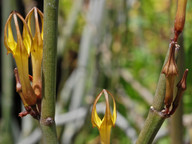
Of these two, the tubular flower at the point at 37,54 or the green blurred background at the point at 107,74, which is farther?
the green blurred background at the point at 107,74

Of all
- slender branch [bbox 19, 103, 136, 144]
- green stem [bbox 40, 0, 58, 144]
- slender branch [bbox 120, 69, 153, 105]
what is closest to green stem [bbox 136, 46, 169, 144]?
green stem [bbox 40, 0, 58, 144]

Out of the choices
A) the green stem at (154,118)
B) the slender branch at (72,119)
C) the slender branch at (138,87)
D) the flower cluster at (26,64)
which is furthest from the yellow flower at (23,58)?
the slender branch at (138,87)

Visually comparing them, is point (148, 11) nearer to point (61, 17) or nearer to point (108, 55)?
point (108, 55)

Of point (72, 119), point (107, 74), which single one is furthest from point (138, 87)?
point (72, 119)

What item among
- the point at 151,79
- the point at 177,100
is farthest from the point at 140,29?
the point at 177,100

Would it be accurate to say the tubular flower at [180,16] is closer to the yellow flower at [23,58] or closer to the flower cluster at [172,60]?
the flower cluster at [172,60]

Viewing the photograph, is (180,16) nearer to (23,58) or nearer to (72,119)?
(23,58)

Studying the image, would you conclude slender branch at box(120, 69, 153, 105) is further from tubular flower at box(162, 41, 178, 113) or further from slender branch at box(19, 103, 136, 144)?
tubular flower at box(162, 41, 178, 113)

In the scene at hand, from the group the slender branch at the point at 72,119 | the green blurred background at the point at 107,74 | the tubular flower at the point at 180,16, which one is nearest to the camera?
the tubular flower at the point at 180,16

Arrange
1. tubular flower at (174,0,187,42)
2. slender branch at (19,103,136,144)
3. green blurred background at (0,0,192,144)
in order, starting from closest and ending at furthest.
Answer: tubular flower at (174,0,187,42), slender branch at (19,103,136,144), green blurred background at (0,0,192,144)
